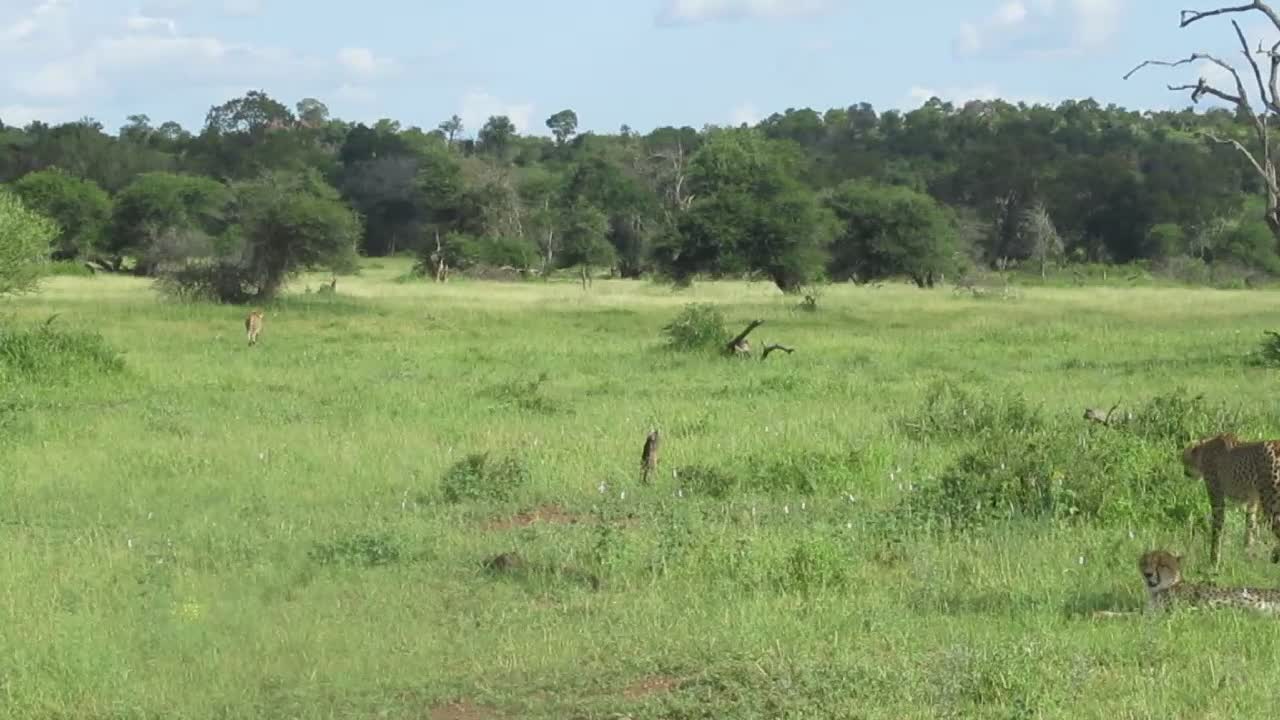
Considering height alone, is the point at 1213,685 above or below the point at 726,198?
below

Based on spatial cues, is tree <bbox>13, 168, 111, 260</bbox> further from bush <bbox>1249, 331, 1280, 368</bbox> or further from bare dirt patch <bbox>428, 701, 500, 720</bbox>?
bare dirt patch <bbox>428, 701, 500, 720</bbox>

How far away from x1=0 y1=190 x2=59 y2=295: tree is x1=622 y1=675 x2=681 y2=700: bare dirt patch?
2195 centimetres

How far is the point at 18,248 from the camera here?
25.8 m

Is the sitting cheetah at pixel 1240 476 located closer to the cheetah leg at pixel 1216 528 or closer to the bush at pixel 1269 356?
the cheetah leg at pixel 1216 528

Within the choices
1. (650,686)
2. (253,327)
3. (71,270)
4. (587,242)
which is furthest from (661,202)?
(650,686)

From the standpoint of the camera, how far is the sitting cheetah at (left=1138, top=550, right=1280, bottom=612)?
6.80m

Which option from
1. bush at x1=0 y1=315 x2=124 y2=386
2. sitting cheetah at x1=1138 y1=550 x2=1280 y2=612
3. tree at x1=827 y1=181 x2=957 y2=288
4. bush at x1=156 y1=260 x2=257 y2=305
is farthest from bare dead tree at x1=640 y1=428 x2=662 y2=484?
tree at x1=827 y1=181 x2=957 y2=288

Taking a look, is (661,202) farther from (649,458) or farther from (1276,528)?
(1276,528)

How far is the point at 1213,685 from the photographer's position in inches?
228

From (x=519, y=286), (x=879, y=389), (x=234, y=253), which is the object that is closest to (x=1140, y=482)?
(x=879, y=389)

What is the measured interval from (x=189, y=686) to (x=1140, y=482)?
20.9 ft

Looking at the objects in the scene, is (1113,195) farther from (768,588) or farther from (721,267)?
(768,588)

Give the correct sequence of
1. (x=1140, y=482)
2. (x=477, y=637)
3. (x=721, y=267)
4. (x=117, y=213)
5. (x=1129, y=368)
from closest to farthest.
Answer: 1. (x=477, y=637)
2. (x=1140, y=482)
3. (x=1129, y=368)
4. (x=721, y=267)
5. (x=117, y=213)

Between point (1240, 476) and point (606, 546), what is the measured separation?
3.41 metres
